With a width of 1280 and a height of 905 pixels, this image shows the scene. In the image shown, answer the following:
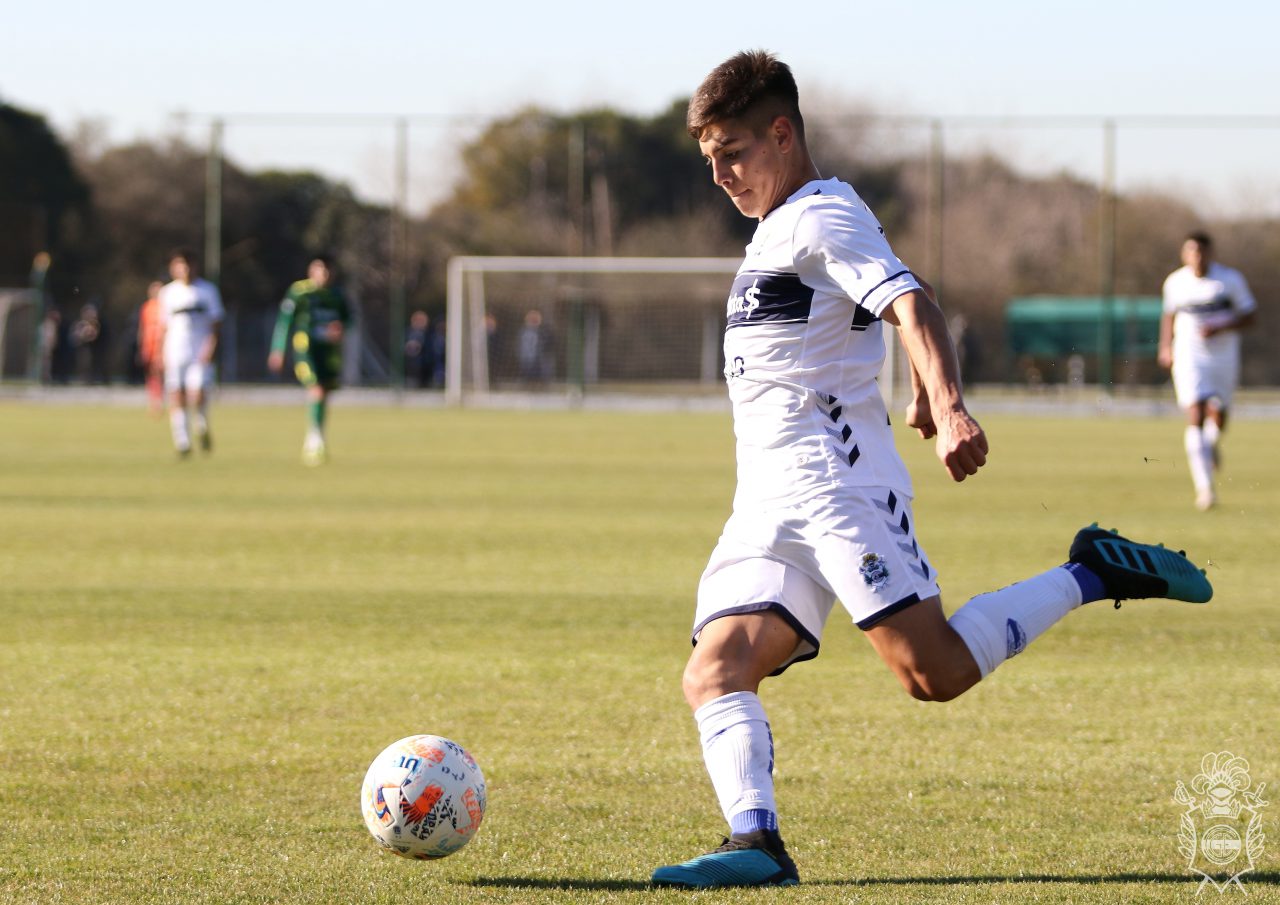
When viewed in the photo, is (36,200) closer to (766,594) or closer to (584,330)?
(584,330)

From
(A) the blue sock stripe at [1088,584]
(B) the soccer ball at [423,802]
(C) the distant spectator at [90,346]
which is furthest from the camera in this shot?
(C) the distant spectator at [90,346]

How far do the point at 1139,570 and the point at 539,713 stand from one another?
94.3 inches

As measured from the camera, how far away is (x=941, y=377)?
3871mm

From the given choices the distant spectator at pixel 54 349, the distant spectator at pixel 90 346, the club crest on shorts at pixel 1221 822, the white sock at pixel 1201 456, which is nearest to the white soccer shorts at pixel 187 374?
the white sock at pixel 1201 456

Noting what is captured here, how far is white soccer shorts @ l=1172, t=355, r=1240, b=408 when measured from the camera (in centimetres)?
1446

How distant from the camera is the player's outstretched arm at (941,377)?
3775 millimetres

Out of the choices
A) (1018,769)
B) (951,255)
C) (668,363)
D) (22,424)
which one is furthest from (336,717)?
(951,255)

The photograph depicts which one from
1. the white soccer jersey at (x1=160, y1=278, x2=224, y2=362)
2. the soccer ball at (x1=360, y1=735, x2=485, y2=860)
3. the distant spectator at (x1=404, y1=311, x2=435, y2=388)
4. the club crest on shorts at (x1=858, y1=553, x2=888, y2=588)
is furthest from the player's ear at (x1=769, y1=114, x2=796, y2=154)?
the distant spectator at (x1=404, y1=311, x2=435, y2=388)

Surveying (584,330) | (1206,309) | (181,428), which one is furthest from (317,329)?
(584,330)

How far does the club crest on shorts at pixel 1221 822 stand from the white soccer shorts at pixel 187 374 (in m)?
15.9

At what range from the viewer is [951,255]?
50.8 meters

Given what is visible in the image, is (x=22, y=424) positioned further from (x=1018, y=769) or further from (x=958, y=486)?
Result: (x=1018, y=769)

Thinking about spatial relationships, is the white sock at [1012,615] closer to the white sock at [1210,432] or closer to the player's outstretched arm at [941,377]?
the player's outstretched arm at [941,377]

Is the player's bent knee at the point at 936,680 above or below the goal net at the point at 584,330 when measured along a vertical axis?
below
